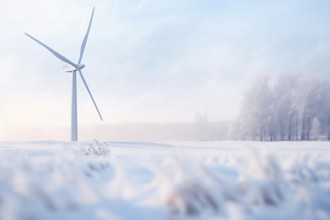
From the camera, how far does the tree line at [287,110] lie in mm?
39588

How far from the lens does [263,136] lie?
4197 cm

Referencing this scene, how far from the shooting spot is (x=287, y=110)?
40.5 meters

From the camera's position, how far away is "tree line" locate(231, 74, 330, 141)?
130ft

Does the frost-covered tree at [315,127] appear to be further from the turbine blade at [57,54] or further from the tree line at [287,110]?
the turbine blade at [57,54]

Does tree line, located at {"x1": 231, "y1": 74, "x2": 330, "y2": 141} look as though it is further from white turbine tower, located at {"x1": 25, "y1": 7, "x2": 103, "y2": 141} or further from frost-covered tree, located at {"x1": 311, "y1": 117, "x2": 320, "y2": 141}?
white turbine tower, located at {"x1": 25, "y1": 7, "x2": 103, "y2": 141}

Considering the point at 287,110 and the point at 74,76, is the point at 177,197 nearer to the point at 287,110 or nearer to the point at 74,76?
the point at 74,76

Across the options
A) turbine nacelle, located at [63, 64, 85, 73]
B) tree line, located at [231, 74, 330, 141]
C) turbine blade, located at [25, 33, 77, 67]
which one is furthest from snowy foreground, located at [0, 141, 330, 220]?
Result: tree line, located at [231, 74, 330, 141]

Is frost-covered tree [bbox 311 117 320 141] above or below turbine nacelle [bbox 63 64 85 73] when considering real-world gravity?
below

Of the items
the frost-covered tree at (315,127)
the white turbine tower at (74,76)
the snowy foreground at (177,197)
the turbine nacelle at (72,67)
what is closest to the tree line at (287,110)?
the frost-covered tree at (315,127)

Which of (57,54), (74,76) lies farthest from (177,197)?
(74,76)

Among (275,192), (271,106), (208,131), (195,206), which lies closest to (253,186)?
(275,192)

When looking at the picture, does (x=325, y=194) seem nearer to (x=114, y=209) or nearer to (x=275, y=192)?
(x=275, y=192)

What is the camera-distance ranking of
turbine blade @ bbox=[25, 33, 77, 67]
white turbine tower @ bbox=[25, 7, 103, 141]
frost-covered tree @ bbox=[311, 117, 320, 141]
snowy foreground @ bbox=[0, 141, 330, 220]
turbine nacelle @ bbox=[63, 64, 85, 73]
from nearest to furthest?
snowy foreground @ bbox=[0, 141, 330, 220]
turbine blade @ bbox=[25, 33, 77, 67]
white turbine tower @ bbox=[25, 7, 103, 141]
turbine nacelle @ bbox=[63, 64, 85, 73]
frost-covered tree @ bbox=[311, 117, 320, 141]

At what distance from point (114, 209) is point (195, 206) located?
24.8 inches
